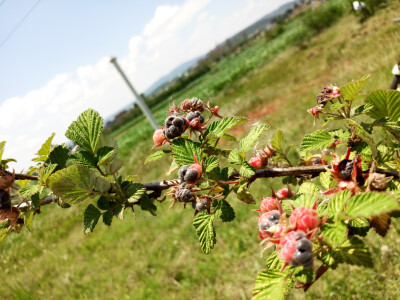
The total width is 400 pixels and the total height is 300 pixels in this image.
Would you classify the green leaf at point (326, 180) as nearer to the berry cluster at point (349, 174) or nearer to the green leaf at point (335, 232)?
the berry cluster at point (349, 174)

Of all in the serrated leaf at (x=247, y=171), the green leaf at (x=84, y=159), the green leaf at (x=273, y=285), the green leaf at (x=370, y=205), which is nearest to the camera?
the green leaf at (x=370, y=205)

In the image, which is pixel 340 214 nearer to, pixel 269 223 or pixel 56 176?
pixel 269 223

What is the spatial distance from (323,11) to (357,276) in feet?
79.5

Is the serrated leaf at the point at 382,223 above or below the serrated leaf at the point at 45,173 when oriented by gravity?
below

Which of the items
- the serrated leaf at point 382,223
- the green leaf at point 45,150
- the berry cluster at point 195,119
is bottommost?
the serrated leaf at point 382,223

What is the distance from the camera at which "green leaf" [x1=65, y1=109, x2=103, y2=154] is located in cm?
81

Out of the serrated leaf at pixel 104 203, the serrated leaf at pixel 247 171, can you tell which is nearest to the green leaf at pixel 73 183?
the serrated leaf at pixel 104 203

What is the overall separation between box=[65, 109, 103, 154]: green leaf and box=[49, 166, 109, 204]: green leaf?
0.09 meters

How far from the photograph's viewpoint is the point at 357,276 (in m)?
2.53

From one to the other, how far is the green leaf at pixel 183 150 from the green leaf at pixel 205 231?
164 mm

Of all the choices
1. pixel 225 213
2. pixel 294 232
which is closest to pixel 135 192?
pixel 225 213

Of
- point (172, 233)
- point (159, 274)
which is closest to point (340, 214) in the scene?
point (159, 274)

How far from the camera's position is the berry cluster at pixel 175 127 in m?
0.73

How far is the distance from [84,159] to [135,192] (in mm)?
178
